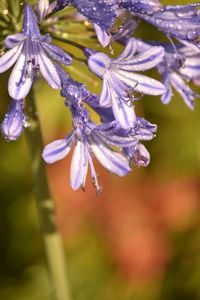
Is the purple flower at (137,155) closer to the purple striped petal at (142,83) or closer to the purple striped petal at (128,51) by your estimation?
the purple striped petal at (142,83)

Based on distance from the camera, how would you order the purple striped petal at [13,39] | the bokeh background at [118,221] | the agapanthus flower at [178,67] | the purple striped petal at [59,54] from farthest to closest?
the bokeh background at [118,221]
the agapanthus flower at [178,67]
the purple striped petal at [59,54]
the purple striped petal at [13,39]

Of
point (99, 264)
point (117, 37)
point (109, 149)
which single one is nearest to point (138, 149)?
point (109, 149)

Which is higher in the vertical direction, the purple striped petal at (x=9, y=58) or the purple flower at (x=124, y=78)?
the purple striped petal at (x=9, y=58)

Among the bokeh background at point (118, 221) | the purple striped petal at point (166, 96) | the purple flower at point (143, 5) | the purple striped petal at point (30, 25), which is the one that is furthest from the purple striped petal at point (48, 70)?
the bokeh background at point (118, 221)

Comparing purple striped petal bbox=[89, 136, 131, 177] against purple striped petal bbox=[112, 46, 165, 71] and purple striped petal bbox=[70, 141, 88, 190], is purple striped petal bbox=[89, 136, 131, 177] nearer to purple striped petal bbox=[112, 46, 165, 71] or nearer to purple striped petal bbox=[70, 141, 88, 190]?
purple striped petal bbox=[70, 141, 88, 190]

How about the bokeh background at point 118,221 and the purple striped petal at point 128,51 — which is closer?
the purple striped petal at point 128,51

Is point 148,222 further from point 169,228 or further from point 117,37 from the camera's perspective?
point 117,37

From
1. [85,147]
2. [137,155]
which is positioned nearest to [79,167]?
[85,147]

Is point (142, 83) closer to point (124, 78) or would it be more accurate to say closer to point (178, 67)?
point (124, 78)
